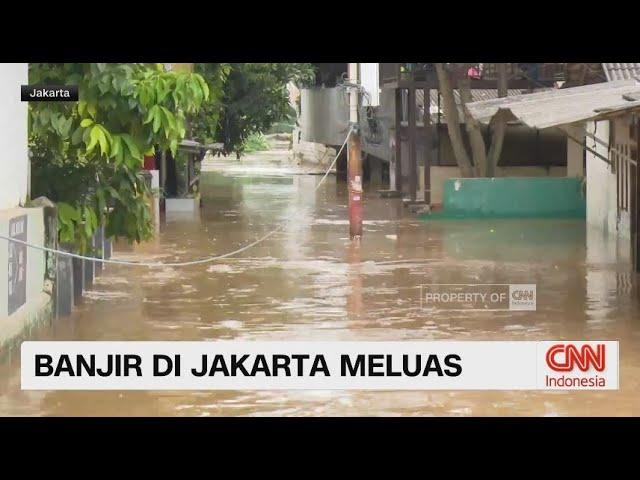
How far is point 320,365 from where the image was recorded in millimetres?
11992

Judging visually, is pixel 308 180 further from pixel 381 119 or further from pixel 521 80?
pixel 521 80

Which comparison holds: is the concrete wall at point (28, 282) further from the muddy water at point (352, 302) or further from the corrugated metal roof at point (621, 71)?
the corrugated metal roof at point (621, 71)

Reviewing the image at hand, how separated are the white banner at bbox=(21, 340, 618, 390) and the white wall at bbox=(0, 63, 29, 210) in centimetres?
137

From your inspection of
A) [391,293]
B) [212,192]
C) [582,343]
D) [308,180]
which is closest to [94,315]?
[391,293]

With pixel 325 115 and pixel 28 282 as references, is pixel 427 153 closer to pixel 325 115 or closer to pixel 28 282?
pixel 28 282

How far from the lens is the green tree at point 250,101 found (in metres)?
34.9

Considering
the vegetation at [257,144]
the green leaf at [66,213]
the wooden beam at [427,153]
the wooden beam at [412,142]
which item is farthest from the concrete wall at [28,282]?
the vegetation at [257,144]

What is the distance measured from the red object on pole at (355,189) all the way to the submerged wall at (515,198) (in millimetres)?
3765

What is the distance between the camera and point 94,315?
14766 millimetres

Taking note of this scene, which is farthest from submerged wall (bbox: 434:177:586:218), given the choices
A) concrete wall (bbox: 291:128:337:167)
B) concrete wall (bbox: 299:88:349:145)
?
concrete wall (bbox: 291:128:337:167)

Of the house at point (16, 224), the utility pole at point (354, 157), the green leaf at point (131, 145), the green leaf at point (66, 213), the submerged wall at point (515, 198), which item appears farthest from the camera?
the submerged wall at point (515, 198)

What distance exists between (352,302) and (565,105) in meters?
4.74

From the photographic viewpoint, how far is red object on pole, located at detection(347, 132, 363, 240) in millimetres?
23844

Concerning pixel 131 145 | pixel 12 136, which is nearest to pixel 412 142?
pixel 131 145
